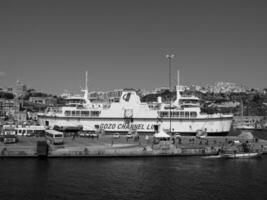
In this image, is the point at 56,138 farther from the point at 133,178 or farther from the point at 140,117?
the point at 140,117

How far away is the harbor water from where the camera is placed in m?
24.8

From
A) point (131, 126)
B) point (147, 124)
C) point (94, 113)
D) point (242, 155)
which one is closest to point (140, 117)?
point (147, 124)

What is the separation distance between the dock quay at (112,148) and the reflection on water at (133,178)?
1607mm

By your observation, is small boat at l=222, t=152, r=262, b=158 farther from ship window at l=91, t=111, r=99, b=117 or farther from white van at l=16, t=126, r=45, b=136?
white van at l=16, t=126, r=45, b=136

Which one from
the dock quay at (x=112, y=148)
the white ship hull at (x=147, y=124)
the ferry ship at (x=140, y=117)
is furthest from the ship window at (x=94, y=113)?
the dock quay at (x=112, y=148)

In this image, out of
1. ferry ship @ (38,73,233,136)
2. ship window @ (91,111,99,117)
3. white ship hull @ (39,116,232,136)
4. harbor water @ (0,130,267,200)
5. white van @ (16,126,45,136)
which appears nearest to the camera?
harbor water @ (0,130,267,200)

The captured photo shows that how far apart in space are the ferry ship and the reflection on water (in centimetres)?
2006

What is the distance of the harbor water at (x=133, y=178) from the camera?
2483 centimetres

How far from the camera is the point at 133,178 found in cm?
2955

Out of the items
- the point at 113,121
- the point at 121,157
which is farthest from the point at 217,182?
the point at 113,121

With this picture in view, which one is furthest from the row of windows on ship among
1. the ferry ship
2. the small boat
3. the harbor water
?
the harbor water

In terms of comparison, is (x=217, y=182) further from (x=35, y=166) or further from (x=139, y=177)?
(x=35, y=166)

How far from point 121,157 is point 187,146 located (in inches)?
391

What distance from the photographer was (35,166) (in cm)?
3372
